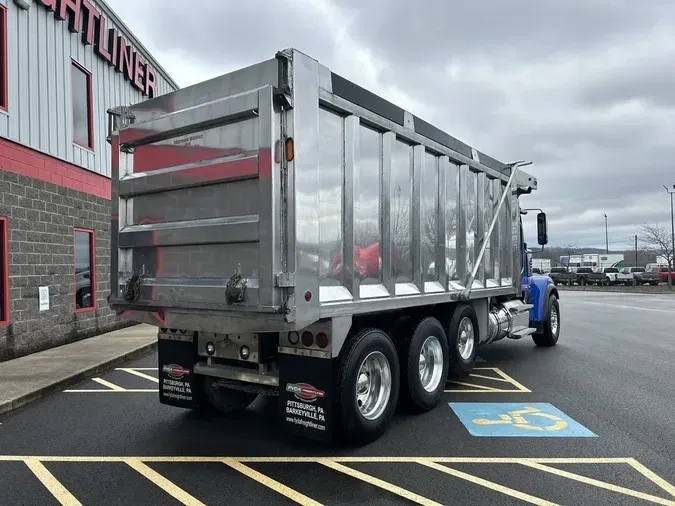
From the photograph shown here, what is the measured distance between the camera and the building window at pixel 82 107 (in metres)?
11.0

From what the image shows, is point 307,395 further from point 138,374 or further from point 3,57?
point 3,57

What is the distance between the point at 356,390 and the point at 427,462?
81 cm

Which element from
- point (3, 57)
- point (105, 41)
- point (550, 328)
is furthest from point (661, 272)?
point (3, 57)

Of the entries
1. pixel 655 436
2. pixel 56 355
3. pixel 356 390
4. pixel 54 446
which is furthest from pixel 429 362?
pixel 56 355

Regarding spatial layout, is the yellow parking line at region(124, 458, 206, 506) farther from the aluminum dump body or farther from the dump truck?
the aluminum dump body

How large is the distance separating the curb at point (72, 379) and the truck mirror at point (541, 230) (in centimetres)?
781

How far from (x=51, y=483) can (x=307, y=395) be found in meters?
2.02

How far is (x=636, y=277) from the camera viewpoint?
43.6 m

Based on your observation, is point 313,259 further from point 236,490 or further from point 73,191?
point 73,191

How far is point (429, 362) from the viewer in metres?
6.00

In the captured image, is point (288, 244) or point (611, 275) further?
point (611, 275)

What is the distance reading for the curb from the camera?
5.98 meters

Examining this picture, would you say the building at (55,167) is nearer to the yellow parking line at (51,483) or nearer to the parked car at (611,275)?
the yellow parking line at (51,483)

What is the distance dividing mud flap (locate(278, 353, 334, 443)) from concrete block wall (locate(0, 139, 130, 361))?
5.63 m
